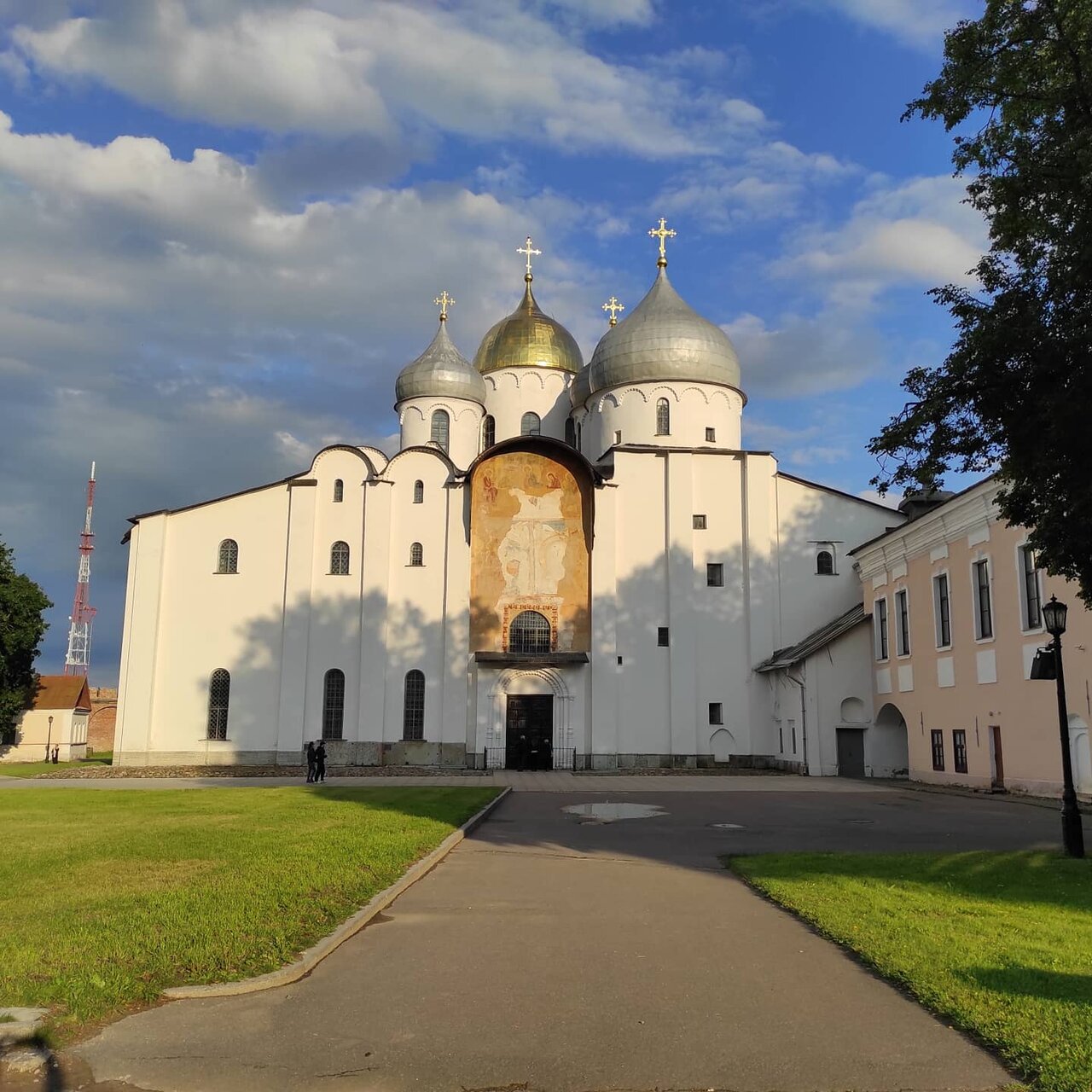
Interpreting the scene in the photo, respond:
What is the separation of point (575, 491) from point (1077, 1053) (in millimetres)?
32038

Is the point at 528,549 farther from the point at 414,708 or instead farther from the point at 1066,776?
the point at 1066,776

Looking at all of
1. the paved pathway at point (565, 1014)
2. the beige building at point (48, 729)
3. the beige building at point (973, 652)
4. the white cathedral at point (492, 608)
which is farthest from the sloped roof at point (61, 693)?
the paved pathway at point (565, 1014)

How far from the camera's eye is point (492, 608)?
117 feet

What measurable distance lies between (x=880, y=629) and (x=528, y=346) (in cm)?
2089

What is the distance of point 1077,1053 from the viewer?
4.93m

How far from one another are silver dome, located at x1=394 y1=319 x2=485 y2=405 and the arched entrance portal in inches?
544

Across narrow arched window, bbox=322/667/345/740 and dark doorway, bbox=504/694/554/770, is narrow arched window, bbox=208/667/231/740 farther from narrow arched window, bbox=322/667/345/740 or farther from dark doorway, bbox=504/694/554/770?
dark doorway, bbox=504/694/554/770

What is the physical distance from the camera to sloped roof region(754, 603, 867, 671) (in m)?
32.2

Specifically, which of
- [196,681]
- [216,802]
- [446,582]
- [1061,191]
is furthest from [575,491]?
[1061,191]

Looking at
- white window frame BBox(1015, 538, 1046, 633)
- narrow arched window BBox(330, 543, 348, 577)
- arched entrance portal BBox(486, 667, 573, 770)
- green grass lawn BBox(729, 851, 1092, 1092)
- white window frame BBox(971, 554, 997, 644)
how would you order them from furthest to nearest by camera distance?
narrow arched window BBox(330, 543, 348, 577) < arched entrance portal BBox(486, 667, 573, 770) < white window frame BBox(971, 554, 997, 644) < white window frame BBox(1015, 538, 1046, 633) < green grass lawn BBox(729, 851, 1092, 1092)

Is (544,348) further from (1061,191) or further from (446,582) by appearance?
(1061,191)

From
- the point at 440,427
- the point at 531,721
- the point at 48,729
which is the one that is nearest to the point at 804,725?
the point at 531,721

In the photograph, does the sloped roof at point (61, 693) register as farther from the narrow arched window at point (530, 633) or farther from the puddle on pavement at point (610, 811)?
the puddle on pavement at point (610, 811)

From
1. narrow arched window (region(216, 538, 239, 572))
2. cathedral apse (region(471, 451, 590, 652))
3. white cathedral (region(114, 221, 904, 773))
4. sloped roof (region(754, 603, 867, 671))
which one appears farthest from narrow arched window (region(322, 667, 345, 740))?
sloped roof (region(754, 603, 867, 671))
